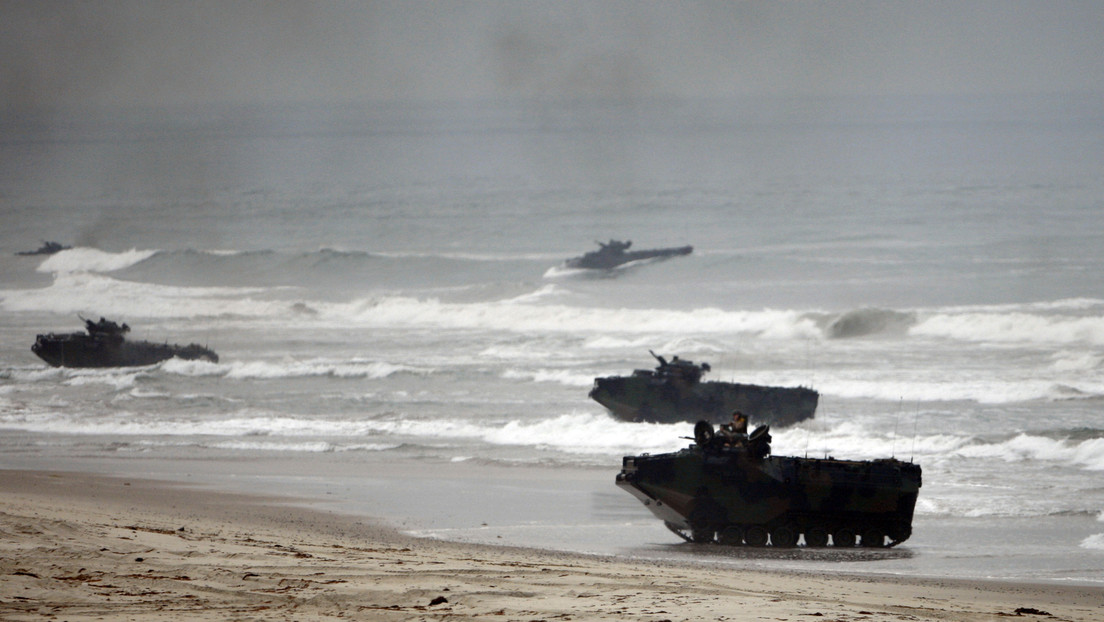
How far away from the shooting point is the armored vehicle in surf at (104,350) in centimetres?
3972

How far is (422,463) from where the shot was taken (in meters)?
25.5

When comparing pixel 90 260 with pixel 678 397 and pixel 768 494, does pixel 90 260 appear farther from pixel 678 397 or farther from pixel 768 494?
pixel 768 494

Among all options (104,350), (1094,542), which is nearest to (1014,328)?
(104,350)

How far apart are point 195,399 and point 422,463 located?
36.4 feet

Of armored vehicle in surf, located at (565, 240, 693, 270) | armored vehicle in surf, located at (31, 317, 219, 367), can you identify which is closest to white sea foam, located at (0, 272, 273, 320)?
armored vehicle in surf, located at (565, 240, 693, 270)

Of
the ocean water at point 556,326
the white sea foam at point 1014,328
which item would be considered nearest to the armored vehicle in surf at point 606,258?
the ocean water at point 556,326

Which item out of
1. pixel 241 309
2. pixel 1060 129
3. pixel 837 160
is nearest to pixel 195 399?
pixel 241 309

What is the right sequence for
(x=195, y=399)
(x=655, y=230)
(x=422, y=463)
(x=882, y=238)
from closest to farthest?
(x=422, y=463) < (x=195, y=399) < (x=882, y=238) < (x=655, y=230)

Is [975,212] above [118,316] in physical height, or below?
above

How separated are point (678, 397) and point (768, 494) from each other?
13.0 m

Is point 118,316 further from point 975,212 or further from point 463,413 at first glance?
point 975,212

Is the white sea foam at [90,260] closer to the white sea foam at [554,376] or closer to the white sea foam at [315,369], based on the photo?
the white sea foam at [315,369]

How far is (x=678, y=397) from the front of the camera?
3152 centimetres

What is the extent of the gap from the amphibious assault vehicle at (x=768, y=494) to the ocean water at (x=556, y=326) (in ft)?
1.54
